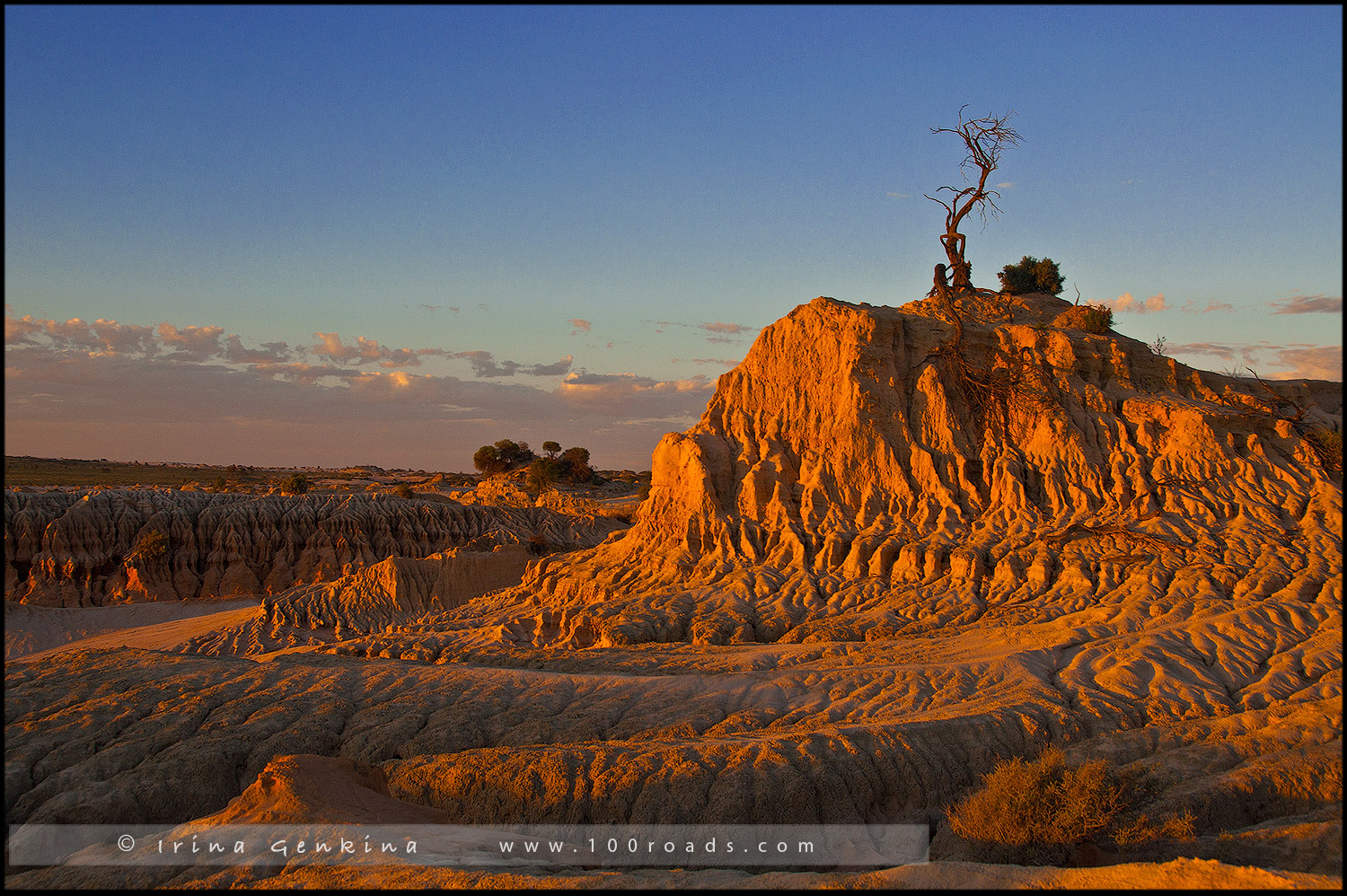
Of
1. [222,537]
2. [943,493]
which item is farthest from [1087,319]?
[222,537]

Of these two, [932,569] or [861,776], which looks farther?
[932,569]

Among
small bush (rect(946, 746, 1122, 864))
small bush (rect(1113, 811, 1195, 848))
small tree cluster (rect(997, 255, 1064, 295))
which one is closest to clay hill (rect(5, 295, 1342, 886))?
small bush (rect(1113, 811, 1195, 848))

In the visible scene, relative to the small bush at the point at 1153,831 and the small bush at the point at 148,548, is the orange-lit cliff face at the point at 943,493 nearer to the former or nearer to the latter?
the small bush at the point at 1153,831

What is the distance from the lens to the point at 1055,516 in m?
19.9

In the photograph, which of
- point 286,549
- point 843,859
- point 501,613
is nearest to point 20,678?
point 501,613

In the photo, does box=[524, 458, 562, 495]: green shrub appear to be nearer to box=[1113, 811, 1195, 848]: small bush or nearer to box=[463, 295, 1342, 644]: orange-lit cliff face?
box=[463, 295, 1342, 644]: orange-lit cliff face

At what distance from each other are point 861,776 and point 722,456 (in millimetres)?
13104

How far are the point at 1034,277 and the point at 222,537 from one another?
38.8m

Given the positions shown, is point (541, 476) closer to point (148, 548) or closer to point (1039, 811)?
point (148, 548)

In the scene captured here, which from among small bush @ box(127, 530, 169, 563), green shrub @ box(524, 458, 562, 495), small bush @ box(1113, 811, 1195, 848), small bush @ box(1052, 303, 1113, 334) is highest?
small bush @ box(1052, 303, 1113, 334)

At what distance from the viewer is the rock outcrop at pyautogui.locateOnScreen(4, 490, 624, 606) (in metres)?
36.1

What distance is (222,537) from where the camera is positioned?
1535 inches

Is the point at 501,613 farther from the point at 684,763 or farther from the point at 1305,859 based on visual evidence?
the point at 1305,859

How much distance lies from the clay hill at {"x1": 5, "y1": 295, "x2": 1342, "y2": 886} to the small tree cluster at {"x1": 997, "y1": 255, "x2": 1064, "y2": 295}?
24.8 feet
